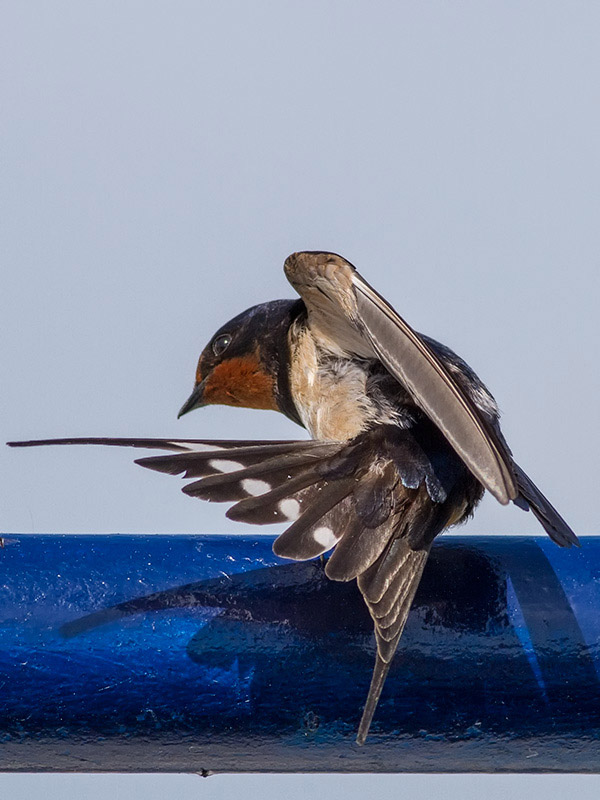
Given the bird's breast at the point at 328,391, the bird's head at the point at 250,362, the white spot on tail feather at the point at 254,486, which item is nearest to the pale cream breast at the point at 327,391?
the bird's breast at the point at 328,391

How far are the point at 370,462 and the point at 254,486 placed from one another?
248 mm

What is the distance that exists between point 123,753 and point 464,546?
60 centimetres

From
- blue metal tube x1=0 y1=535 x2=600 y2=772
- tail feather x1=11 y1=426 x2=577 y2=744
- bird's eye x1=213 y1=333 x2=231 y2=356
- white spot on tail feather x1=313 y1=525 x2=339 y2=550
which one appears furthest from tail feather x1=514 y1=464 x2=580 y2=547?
bird's eye x1=213 y1=333 x2=231 y2=356

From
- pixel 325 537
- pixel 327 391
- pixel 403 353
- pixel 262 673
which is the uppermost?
pixel 403 353

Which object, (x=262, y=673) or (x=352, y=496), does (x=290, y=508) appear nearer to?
(x=352, y=496)

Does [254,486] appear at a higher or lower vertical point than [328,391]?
lower

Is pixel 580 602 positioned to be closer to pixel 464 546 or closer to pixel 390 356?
pixel 464 546

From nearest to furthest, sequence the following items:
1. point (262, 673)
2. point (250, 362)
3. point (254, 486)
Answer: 1. point (262, 673)
2. point (254, 486)
3. point (250, 362)

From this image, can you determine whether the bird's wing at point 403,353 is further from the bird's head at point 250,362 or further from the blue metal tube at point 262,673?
the bird's head at point 250,362

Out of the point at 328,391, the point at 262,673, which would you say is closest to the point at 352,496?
the point at 262,673

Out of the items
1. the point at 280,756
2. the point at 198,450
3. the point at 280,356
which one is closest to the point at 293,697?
the point at 280,756

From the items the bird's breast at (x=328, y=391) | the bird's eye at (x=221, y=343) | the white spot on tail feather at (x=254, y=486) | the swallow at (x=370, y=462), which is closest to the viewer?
the swallow at (x=370, y=462)

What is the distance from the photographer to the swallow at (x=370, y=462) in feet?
5.29

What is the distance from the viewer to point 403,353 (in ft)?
5.89
